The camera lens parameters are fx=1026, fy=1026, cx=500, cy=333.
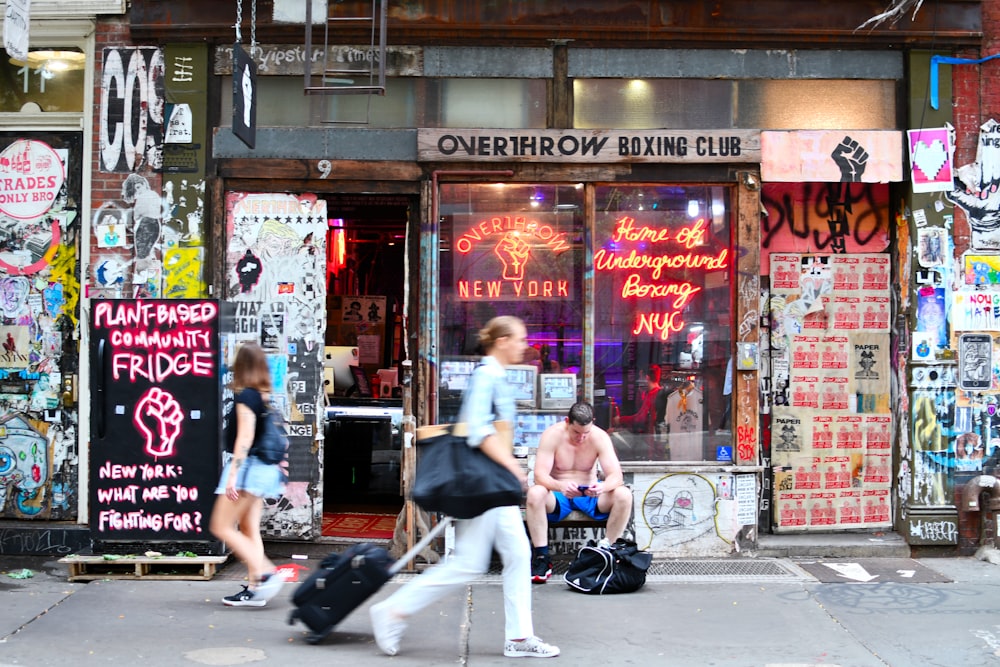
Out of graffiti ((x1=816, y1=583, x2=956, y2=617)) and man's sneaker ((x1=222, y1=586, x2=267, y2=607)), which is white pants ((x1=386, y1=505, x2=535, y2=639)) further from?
graffiti ((x1=816, y1=583, x2=956, y2=617))

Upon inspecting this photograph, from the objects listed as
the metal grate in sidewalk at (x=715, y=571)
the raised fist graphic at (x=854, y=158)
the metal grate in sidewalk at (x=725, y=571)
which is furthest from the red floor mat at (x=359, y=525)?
the raised fist graphic at (x=854, y=158)

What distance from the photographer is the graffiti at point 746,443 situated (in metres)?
8.20

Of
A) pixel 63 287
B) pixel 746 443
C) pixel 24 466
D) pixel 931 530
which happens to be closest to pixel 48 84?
pixel 63 287

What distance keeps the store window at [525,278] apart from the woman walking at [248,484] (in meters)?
2.06

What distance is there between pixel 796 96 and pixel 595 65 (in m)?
1.67

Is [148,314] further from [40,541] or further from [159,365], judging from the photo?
[40,541]

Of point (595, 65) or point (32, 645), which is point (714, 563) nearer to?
point (595, 65)

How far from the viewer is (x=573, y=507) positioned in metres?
7.60

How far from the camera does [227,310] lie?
7629 millimetres

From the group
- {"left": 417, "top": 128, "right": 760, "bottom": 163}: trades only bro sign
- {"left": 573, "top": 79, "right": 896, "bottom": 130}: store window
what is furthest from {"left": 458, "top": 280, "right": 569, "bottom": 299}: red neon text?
{"left": 573, "top": 79, "right": 896, "bottom": 130}: store window

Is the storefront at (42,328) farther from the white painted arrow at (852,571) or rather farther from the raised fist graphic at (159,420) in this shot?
the white painted arrow at (852,571)

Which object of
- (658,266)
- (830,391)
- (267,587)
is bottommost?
(267,587)

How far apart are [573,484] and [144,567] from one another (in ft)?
10.3

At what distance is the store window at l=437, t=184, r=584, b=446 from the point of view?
8.32 meters
